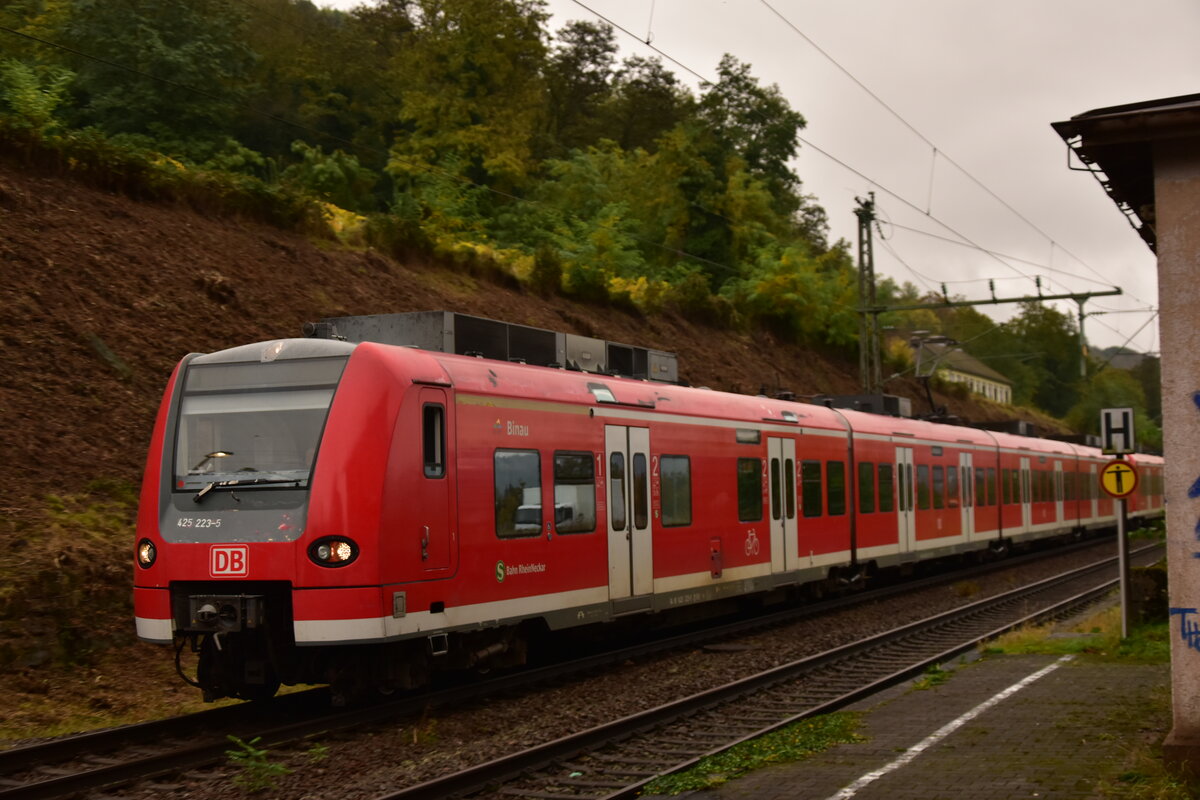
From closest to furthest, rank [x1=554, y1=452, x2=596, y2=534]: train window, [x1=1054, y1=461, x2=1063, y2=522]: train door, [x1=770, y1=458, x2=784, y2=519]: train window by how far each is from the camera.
A: 1. [x1=554, y1=452, x2=596, y2=534]: train window
2. [x1=770, y1=458, x2=784, y2=519]: train window
3. [x1=1054, y1=461, x2=1063, y2=522]: train door

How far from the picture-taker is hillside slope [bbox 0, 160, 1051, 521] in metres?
15.4

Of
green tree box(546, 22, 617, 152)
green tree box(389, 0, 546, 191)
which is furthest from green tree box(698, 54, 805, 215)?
green tree box(389, 0, 546, 191)

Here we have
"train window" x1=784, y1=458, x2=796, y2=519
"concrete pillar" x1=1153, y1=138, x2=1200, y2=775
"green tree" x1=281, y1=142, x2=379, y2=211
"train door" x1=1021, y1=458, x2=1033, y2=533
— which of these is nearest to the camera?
"concrete pillar" x1=1153, y1=138, x2=1200, y2=775

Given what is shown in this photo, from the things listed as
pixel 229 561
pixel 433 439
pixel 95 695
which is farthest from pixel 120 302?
pixel 229 561

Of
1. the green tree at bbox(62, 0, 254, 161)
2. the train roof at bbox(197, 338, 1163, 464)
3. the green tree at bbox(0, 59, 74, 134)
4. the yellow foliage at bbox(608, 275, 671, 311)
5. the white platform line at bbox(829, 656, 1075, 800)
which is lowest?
the white platform line at bbox(829, 656, 1075, 800)

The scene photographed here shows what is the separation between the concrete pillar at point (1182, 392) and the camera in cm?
770

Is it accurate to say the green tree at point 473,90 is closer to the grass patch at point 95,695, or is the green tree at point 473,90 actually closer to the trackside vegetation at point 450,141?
the trackside vegetation at point 450,141

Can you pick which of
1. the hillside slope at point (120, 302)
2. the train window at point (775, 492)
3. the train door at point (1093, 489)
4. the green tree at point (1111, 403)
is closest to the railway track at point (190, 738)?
the hillside slope at point (120, 302)

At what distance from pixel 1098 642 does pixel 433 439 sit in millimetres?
8315

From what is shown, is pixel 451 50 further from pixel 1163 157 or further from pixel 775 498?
pixel 1163 157

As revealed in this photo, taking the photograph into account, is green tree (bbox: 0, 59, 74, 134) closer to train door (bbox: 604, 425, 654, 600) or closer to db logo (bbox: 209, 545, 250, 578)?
train door (bbox: 604, 425, 654, 600)

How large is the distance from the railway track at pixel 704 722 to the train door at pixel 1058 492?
789 inches

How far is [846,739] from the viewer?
382 inches

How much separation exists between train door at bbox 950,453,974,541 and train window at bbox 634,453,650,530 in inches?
603
